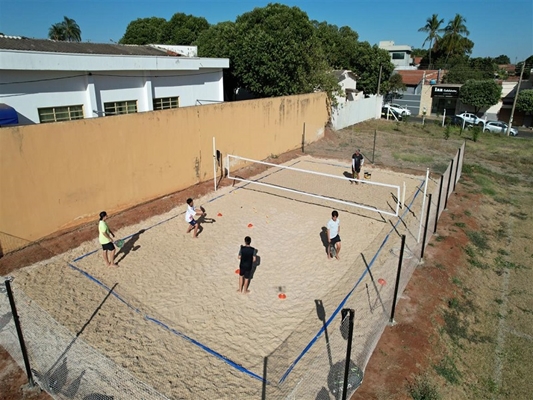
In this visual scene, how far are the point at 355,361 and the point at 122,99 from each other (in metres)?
18.6

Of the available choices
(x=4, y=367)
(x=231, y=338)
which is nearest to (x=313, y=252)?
(x=231, y=338)

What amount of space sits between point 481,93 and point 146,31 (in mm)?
39772

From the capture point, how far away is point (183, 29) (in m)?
45.9

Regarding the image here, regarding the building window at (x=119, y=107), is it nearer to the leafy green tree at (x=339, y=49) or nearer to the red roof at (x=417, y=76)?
the leafy green tree at (x=339, y=49)

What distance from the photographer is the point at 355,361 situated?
711 centimetres

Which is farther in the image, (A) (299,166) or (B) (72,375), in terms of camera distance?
(A) (299,166)

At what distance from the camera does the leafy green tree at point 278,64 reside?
26438 mm

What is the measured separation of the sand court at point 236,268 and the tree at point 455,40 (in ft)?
183

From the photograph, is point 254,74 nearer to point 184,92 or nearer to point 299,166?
point 184,92

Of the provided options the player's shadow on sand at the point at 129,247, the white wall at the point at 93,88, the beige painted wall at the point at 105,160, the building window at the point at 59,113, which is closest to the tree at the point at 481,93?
A: the white wall at the point at 93,88

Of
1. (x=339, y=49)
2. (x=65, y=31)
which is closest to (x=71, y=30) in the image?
(x=65, y=31)

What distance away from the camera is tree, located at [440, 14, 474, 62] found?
2363 inches

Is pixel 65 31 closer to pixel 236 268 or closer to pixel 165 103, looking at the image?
pixel 165 103

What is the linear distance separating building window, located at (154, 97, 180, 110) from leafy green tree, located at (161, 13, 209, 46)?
24784mm
